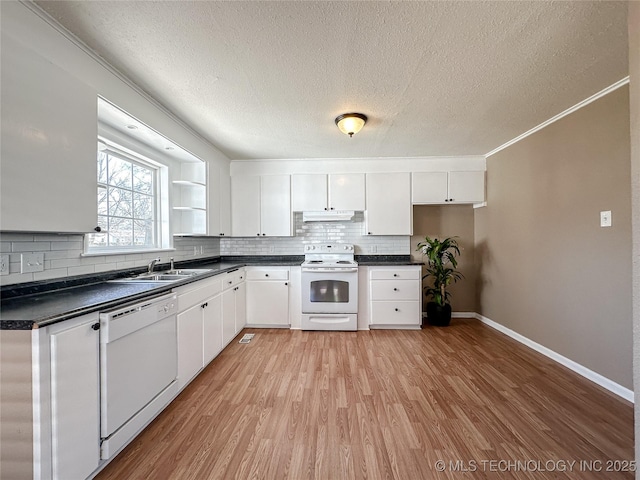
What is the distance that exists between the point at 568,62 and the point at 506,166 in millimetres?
1642

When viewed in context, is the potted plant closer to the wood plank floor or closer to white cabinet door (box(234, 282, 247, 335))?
the wood plank floor

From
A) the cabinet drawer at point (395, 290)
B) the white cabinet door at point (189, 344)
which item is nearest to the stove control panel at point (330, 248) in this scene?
the cabinet drawer at point (395, 290)

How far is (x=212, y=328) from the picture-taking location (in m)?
2.46

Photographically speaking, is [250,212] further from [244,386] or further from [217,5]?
[217,5]

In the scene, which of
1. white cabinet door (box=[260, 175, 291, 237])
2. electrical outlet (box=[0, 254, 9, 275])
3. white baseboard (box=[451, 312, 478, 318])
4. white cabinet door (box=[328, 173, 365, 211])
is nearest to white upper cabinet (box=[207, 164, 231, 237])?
white cabinet door (box=[260, 175, 291, 237])

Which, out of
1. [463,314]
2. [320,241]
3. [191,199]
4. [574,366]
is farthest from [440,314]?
[191,199]

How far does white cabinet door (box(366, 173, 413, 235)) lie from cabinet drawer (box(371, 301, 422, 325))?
0.99 metres

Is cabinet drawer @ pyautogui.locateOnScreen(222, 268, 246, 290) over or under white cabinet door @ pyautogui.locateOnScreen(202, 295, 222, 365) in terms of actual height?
over

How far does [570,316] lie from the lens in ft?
7.59

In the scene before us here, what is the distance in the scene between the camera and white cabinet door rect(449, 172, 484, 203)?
3.57 m

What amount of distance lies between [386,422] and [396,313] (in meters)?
1.84

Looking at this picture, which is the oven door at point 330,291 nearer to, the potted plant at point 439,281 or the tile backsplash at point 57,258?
the potted plant at point 439,281

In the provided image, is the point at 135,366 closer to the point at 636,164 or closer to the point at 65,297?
the point at 65,297

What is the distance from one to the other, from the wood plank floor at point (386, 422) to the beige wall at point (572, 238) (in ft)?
1.20
